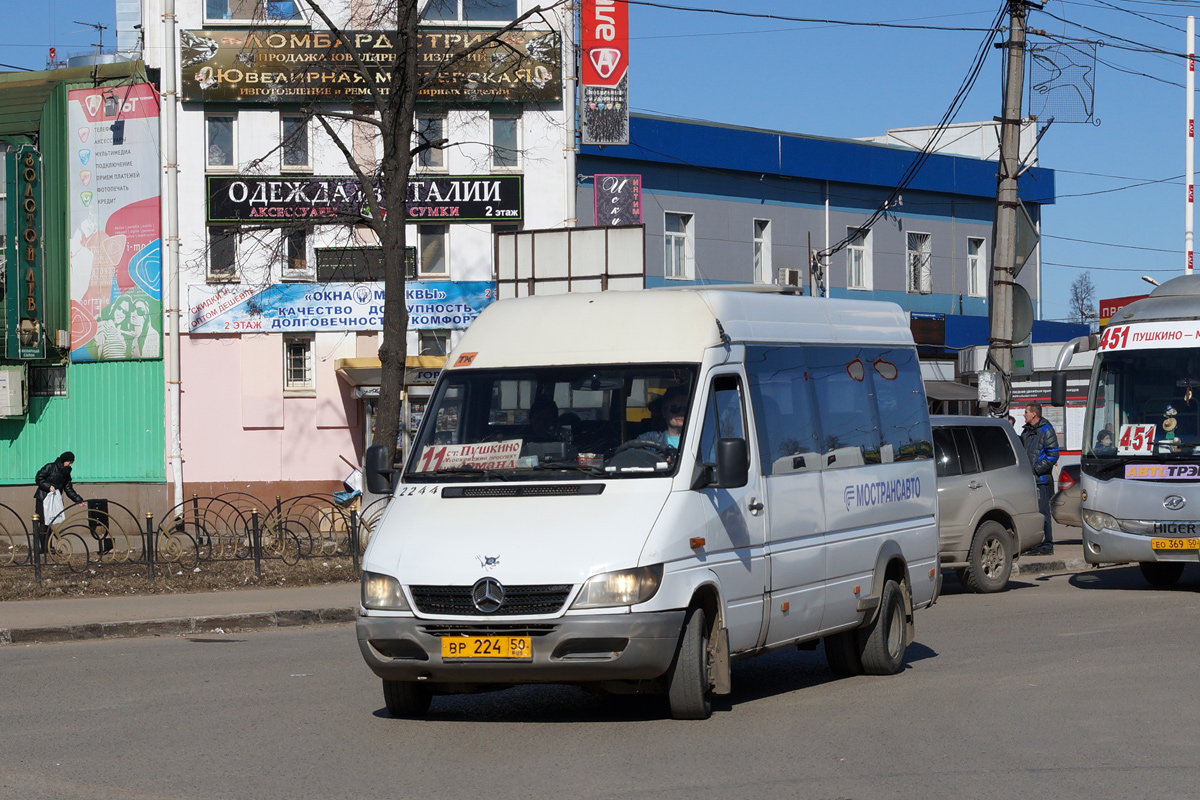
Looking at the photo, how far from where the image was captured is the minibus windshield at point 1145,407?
16062 mm

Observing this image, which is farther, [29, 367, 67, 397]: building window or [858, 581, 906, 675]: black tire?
[29, 367, 67, 397]: building window

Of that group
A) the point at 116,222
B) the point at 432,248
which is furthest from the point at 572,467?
the point at 116,222

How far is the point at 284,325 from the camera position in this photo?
99.2 ft

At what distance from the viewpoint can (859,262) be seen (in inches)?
1507

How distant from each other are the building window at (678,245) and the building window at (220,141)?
9.78 m

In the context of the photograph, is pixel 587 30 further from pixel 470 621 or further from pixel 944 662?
pixel 470 621

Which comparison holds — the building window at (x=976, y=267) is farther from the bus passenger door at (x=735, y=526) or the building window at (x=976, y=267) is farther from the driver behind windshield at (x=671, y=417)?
the driver behind windshield at (x=671, y=417)

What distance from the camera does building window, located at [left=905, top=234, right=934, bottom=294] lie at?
3950cm

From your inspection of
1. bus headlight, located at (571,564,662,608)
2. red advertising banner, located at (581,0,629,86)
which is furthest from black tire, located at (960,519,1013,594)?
red advertising banner, located at (581,0,629,86)

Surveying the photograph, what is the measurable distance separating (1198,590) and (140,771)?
12708mm

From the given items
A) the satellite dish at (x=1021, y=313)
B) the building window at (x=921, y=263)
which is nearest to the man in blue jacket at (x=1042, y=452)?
the satellite dish at (x=1021, y=313)

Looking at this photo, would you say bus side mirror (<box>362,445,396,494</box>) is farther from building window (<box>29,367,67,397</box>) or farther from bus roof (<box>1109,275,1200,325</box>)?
building window (<box>29,367,67,397</box>)

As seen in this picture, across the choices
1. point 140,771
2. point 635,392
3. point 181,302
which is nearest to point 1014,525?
point 635,392

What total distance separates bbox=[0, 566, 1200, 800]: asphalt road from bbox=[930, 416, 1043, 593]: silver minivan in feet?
13.0
